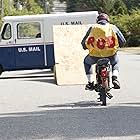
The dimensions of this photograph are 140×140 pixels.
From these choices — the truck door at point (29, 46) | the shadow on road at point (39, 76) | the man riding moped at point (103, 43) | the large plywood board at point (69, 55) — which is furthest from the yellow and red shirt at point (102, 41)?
the truck door at point (29, 46)

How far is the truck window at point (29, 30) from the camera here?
20219 mm

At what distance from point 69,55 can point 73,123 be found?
858 centimetres

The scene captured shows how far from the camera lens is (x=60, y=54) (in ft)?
57.8

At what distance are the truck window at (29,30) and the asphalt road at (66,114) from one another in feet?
14.5

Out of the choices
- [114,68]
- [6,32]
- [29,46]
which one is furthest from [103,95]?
[6,32]

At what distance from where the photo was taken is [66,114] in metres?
10.2

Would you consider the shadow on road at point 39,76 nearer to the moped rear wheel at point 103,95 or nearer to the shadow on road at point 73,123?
the moped rear wheel at point 103,95

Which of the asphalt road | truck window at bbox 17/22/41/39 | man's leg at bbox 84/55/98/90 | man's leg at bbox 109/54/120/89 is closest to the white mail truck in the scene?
truck window at bbox 17/22/41/39

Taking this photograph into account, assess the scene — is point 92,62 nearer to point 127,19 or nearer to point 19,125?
point 19,125

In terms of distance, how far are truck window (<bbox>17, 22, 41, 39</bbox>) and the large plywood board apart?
8.01ft

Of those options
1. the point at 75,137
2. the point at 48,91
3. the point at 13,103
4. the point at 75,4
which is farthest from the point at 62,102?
the point at 75,4

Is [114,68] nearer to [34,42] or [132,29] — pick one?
[34,42]

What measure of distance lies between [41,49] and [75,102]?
7.94m

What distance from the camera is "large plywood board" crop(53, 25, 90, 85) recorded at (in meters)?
17.0
